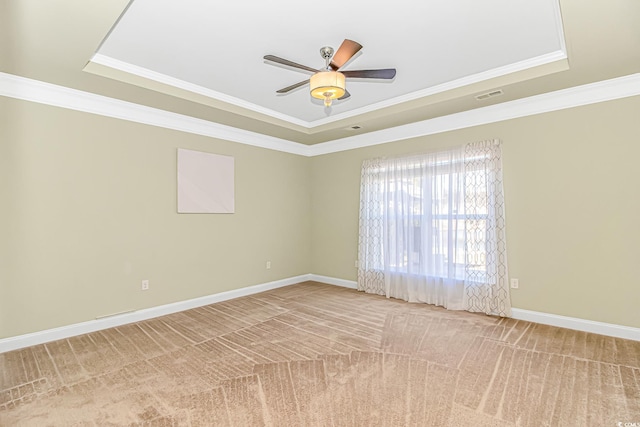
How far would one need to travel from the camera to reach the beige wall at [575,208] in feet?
10.7

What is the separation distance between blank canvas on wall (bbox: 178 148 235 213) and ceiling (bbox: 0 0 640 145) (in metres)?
0.75

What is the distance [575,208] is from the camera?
353 centimetres

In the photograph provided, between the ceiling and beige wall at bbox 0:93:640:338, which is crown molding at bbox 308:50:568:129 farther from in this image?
beige wall at bbox 0:93:640:338

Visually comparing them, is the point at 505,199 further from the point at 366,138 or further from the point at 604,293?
the point at 366,138

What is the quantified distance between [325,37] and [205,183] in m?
2.81

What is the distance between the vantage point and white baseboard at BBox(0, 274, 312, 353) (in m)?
3.10

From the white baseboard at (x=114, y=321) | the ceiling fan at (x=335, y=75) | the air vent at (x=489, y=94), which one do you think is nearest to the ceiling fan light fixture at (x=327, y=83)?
the ceiling fan at (x=335, y=75)

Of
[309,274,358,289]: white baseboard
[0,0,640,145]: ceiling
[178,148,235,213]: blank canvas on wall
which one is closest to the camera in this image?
[0,0,640,145]: ceiling

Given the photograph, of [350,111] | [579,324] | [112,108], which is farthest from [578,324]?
[112,108]

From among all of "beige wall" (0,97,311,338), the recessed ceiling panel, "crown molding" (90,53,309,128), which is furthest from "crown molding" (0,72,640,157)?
the recessed ceiling panel

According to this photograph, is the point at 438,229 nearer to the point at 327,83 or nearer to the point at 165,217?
the point at 327,83

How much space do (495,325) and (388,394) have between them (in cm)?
212

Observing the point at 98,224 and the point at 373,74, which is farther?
the point at 98,224

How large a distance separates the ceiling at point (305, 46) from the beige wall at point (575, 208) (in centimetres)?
45
